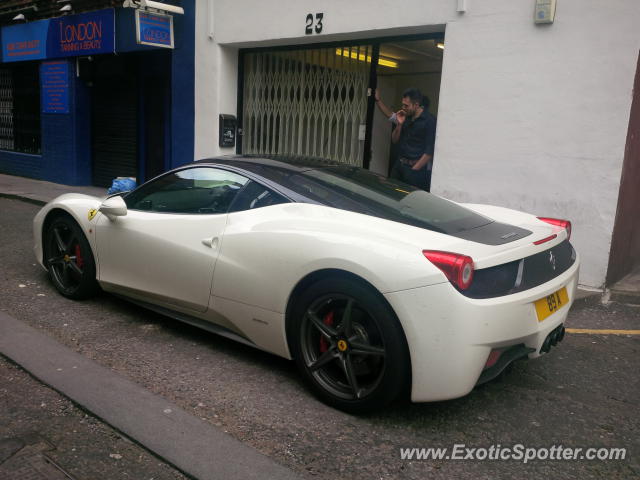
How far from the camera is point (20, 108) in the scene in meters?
14.9

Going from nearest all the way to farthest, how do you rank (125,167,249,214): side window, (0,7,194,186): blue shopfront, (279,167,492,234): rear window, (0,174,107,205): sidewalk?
(279,167,492,234): rear window < (125,167,249,214): side window < (0,7,194,186): blue shopfront < (0,174,107,205): sidewalk

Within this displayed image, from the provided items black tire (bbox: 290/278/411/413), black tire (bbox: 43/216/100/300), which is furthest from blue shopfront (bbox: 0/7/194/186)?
black tire (bbox: 290/278/411/413)

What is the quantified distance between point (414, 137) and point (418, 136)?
5 cm

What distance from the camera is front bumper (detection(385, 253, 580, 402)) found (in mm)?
2750

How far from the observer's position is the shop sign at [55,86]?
12812 mm

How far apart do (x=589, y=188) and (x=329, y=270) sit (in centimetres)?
392

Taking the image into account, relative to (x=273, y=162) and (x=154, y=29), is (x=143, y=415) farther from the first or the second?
(x=154, y=29)

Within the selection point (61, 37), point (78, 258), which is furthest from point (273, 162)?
point (61, 37)

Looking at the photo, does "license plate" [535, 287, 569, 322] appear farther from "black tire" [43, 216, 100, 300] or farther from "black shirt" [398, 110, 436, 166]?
"black shirt" [398, 110, 436, 166]

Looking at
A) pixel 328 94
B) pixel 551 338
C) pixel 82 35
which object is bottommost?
pixel 551 338

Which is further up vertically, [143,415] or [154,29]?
[154,29]

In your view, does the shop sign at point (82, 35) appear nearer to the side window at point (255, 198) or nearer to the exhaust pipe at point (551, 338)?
the side window at point (255, 198)

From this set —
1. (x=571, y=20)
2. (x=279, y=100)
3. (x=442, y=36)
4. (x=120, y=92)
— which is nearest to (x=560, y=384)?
(x=571, y=20)

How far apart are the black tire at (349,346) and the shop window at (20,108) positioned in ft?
43.2
